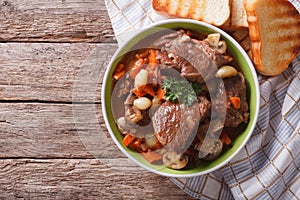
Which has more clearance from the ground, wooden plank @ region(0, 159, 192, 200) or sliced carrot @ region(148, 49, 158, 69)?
sliced carrot @ region(148, 49, 158, 69)

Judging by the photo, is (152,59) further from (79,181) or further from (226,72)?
(79,181)

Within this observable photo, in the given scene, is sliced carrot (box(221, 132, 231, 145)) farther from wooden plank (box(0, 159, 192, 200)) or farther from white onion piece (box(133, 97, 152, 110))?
wooden plank (box(0, 159, 192, 200))

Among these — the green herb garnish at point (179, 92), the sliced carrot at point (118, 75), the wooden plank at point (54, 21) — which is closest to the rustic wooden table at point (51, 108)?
the wooden plank at point (54, 21)

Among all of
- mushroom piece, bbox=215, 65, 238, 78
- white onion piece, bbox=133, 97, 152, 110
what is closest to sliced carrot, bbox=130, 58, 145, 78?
white onion piece, bbox=133, 97, 152, 110

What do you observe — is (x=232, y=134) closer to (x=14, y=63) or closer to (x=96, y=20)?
(x=96, y=20)

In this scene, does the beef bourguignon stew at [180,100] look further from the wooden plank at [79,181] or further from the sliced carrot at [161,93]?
the wooden plank at [79,181]

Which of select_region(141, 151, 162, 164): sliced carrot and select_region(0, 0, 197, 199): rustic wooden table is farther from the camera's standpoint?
select_region(0, 0, 197, 199): rustic wooden table
